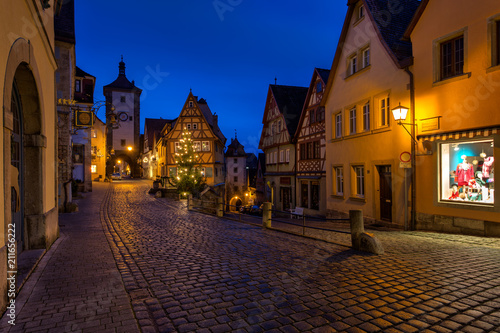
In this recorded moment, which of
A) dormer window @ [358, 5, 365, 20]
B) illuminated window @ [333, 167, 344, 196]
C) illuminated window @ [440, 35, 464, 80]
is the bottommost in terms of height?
illuminated window @ [333, 167, 344, 196]

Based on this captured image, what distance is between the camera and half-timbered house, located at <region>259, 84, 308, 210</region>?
25.6 meters

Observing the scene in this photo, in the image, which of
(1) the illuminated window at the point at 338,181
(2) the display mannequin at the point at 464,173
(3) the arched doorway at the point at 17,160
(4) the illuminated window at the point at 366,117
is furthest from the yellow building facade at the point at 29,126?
(1) the illuminated window at the point at 338,181

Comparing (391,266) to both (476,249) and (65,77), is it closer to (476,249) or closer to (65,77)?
(476,249)

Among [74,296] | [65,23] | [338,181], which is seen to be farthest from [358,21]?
[74,296]

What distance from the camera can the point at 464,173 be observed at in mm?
10305

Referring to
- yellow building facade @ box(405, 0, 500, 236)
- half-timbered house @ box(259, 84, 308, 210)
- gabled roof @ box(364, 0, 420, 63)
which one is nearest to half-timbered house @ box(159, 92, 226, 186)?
half-timbered house @ box(259, 84, 308, 210)

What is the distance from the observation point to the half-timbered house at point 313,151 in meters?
21.0

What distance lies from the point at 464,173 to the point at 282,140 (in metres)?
17.0

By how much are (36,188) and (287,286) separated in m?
5.65

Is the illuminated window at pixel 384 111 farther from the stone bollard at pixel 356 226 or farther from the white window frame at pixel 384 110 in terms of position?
the stone bollard at pixel 356 226

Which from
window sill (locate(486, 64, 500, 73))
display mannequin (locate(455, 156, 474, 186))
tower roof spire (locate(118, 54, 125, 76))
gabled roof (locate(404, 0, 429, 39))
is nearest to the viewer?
window sill (locate(486, 64, 500, 73))

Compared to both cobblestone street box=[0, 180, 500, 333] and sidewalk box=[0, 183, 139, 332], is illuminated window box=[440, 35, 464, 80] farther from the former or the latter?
sidewalk box=[0, 183, 139, 332]

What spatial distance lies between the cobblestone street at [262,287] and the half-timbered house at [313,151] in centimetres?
1220

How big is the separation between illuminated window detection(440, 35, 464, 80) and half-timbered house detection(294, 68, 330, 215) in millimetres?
9650
